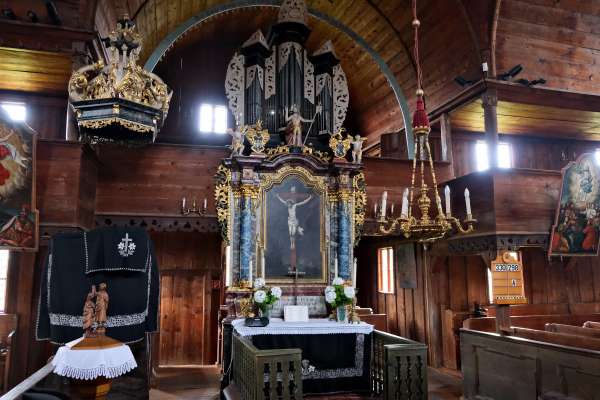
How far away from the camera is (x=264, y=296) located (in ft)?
22.1

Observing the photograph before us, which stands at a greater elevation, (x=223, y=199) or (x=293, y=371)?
(x=223, y=199)

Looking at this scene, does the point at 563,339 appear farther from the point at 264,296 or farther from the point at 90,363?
the point at 90,363

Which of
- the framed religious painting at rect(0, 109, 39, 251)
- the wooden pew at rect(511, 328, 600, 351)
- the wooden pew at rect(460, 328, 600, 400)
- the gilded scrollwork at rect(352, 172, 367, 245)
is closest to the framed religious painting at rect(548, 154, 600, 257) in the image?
the wooden pew at rect(511, 328, 600, 351)

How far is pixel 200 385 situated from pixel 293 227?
3.50m

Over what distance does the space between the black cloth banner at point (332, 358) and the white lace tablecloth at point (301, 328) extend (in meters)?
0.10

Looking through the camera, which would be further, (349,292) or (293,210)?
(293,210)

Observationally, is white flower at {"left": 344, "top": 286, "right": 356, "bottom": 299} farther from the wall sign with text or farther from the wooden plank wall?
the wooden plank wall

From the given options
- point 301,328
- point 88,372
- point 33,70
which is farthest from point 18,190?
point 301,328

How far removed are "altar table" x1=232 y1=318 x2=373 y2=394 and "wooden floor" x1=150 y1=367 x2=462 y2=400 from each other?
9.1 inches

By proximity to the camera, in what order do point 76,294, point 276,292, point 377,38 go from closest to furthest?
1. point 76,294
2. point 276,292
3. point 377,38

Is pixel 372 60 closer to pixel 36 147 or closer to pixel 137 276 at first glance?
pixel 36 147

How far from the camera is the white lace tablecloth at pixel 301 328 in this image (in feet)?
21.0

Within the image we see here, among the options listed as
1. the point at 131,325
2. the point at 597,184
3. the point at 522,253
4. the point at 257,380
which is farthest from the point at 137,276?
the point at 522,253

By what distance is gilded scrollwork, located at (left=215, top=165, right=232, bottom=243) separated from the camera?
24.5ft
